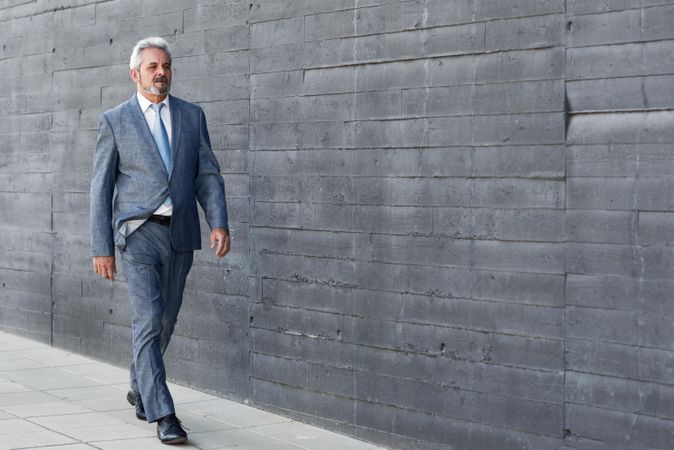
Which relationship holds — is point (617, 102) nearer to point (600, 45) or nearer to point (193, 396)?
point (600, 45)

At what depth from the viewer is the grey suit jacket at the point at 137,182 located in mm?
6375

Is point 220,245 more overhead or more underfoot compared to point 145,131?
more underfoot

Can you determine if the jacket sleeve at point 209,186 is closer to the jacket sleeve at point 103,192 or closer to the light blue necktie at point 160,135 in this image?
the light blue necktie at point 160,135

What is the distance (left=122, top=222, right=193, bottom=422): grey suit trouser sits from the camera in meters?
6.22

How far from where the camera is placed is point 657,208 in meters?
4.89

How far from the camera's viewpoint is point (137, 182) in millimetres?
6391

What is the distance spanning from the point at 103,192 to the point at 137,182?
0.60ft

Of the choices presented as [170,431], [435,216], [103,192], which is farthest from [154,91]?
[170,431]

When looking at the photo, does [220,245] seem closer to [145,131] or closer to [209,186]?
[209,186]

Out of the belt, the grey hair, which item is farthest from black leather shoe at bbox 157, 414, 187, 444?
the grey hair

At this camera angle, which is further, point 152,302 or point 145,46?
point 145,46

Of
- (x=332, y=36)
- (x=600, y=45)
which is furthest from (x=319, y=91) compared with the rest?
(x=600, y=45)

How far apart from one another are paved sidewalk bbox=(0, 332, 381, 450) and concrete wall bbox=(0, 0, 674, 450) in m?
0.17

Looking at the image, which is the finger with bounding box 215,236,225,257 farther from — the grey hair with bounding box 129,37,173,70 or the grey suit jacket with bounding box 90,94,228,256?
the grey hair with bounding box 129,37,173,70
